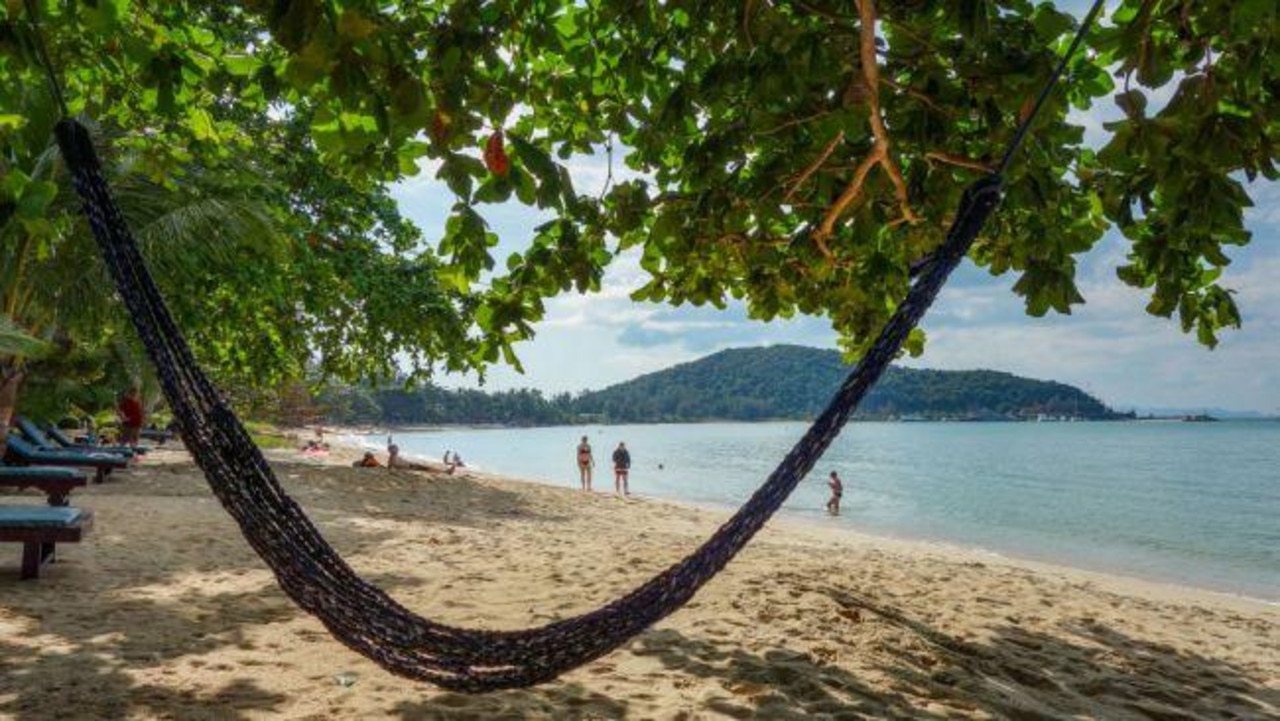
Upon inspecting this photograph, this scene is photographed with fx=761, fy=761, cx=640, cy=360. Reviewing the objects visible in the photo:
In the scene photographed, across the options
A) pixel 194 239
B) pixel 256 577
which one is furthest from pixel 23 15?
pixel 194 239

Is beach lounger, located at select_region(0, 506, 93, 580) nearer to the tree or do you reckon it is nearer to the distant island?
the tree

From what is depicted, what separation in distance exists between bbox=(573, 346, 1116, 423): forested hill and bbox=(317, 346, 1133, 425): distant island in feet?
0.49

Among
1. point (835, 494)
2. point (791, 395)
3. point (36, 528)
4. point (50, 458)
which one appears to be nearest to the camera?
point (36, 528)

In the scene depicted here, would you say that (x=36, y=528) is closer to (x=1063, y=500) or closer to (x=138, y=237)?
(x=138, y=237)

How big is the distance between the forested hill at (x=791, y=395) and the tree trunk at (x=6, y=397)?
94371 millimetres

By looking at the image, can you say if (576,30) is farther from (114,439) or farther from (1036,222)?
(114,439)

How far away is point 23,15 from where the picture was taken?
2533 mm

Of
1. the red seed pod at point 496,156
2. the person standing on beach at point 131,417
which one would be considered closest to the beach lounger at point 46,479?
the red seed pod at point 496,156

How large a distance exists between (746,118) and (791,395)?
100137mm

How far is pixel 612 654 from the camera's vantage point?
3170 millimetres

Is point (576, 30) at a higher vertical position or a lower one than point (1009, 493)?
higher

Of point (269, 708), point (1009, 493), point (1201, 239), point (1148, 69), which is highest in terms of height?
point (1148, 69)

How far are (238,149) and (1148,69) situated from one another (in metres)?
7.96

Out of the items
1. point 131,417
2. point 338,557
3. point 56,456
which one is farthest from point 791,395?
point 338,557
